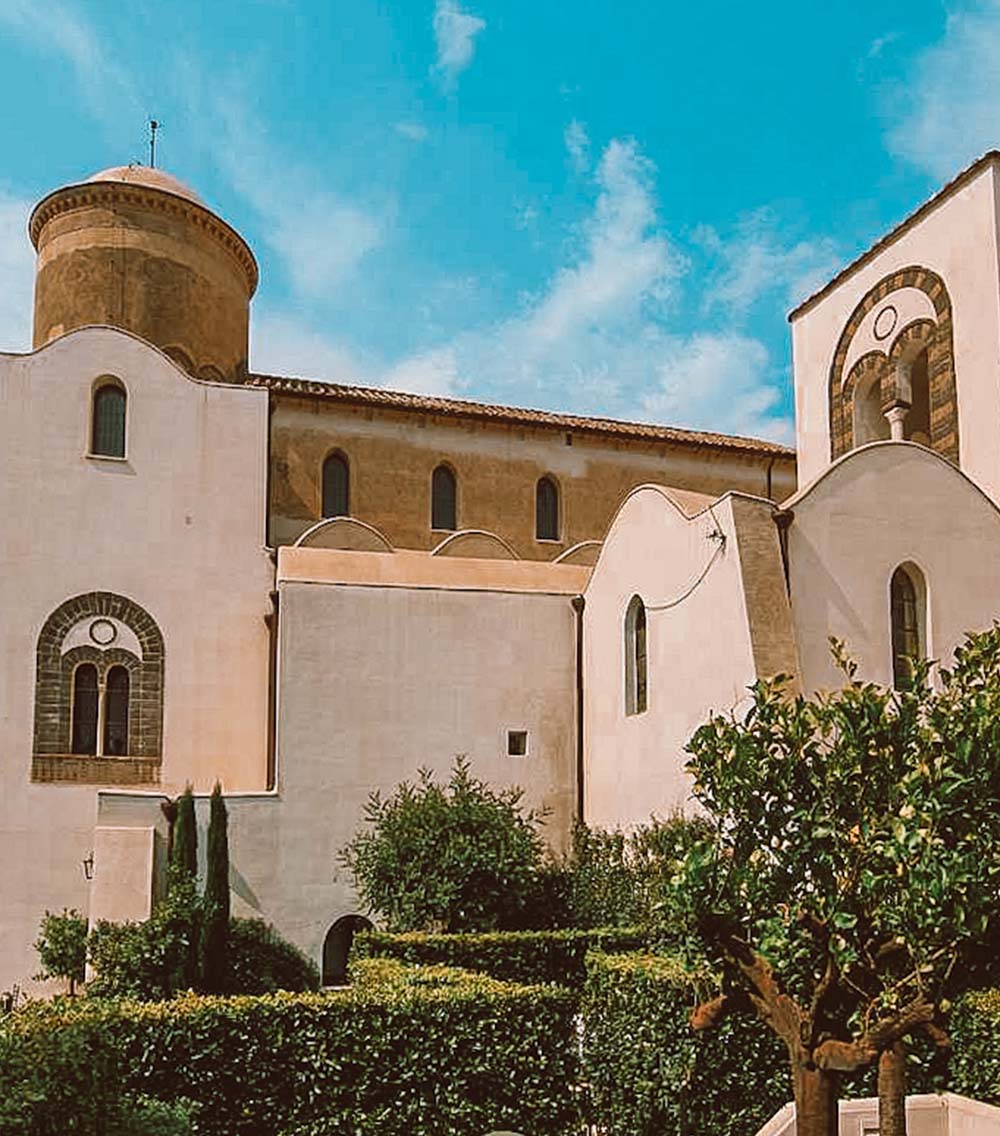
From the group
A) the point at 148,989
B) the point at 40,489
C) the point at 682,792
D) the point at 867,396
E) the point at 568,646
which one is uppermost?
the point at 867,396

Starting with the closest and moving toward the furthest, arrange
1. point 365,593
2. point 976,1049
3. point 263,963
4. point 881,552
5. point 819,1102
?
Result: point 819,1102, point 976,1049, point 881,552, point 263,963, point 365,593

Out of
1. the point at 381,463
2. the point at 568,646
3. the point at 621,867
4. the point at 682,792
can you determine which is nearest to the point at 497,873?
the point at 621,867

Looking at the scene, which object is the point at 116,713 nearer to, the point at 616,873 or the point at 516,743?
the point at 516,743

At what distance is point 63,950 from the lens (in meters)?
21.4

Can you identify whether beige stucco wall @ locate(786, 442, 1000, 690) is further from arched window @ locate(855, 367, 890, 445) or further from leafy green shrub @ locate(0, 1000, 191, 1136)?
leafy green shrub @ locate(0, 1000, 191, 1136)

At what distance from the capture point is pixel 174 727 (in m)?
23.3

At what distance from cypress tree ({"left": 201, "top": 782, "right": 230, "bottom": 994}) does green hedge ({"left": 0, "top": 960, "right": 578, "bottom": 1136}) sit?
793 centimetres

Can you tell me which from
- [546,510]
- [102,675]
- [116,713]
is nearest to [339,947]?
[116,713]

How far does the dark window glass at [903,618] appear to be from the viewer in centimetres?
1823

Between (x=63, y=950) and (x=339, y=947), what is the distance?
4.42m

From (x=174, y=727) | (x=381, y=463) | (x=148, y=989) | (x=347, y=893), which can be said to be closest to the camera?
(x=148, y=989)

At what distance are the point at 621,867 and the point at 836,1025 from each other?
11489 millimetres

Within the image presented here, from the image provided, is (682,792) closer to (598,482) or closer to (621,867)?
(621,867)

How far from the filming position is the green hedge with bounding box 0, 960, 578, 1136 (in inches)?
433
